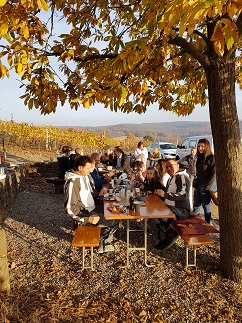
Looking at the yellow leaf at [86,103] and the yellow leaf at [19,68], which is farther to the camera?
the yellow leaf at [86,103]

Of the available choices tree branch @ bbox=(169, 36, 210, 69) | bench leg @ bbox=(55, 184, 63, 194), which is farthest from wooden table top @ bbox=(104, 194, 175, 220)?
bench leg @ bbox=(55, 184, 63, 194)

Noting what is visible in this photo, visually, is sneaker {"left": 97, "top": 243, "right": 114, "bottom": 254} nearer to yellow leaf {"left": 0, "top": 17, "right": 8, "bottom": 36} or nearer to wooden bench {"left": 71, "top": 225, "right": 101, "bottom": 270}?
wooden bench {"left": 71, "top": 225, "right": 101, "bottom": 270}

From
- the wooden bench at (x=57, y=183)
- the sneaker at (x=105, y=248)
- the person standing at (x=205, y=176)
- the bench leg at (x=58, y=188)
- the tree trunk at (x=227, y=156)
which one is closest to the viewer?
the tree trunk at (x=227, y=156)

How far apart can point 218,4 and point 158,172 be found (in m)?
4.39

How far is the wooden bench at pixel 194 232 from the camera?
3496mm

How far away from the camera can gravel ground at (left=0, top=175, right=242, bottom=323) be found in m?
2.75

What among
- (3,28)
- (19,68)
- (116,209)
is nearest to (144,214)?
(116,209)

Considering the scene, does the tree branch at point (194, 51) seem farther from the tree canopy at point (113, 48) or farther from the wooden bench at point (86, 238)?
the wooden bench at point (86, 238)

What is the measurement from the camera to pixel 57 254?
13.6 ft

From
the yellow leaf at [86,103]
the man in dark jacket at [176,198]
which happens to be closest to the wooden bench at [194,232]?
the man in dark jacket at [176,198]

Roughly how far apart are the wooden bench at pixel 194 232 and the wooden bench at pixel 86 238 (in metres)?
1.15

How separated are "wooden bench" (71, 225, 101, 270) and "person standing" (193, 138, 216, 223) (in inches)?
93.6

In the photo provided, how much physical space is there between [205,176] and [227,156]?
213 cm

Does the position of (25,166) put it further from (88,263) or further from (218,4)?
(218,4)
